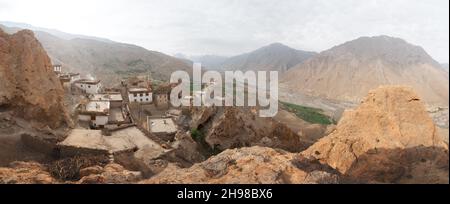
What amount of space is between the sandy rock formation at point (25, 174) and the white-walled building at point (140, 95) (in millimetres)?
17646

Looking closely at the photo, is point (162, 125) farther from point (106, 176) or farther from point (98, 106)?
point (106, 176)

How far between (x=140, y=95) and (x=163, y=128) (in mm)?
8354

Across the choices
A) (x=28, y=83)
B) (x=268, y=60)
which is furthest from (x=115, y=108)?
(x=268, y=60)

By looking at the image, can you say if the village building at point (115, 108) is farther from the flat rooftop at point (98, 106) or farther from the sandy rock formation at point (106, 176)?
the sandy rock formation at point (106, 176)

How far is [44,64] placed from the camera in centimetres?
1105

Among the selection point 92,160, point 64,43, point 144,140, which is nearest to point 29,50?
point 144,140

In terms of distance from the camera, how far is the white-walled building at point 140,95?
78.3ft

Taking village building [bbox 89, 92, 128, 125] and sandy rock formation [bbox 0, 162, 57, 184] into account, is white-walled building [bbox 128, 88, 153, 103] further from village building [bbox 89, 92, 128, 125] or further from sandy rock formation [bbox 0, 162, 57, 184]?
sandy rock formation [bbox 0, 162, 57, 184]

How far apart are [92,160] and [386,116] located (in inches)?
205

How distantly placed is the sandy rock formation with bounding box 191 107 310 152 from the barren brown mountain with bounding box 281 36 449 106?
40.6 meters

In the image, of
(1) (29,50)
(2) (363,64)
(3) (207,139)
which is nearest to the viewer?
(1) (29,50)

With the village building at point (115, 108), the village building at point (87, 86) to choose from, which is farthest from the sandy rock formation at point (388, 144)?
the village building at point (87, 86)

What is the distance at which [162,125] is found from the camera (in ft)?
55.3
